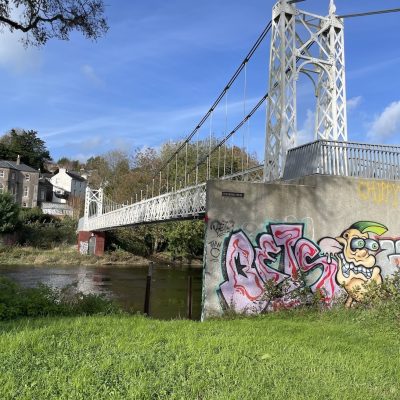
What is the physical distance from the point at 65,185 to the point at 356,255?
307 feet

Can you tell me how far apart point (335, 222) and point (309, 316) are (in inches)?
98.1

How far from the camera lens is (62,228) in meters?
54.2

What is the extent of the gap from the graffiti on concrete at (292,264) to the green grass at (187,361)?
2.56 meters

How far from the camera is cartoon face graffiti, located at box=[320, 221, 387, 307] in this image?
1079 centimetres

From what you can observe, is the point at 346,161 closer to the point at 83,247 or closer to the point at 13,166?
the point at 83,247

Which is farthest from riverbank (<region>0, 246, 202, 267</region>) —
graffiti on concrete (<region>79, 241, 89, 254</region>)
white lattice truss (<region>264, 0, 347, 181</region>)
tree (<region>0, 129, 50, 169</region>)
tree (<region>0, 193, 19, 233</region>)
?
tree (<region>0, 129, 50, 169</region>)

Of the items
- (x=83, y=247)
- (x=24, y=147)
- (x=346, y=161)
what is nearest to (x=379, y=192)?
(x=346, y=161)

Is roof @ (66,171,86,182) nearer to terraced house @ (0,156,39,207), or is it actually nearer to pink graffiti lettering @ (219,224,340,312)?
terraced house @ (0,156,39,207)

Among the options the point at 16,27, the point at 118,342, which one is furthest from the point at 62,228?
the point at 118,342

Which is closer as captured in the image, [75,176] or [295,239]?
[295,239]

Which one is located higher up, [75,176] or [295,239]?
[75,176]

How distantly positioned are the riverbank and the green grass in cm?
3567

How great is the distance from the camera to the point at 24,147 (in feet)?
310

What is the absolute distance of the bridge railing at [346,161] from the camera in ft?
37.0
